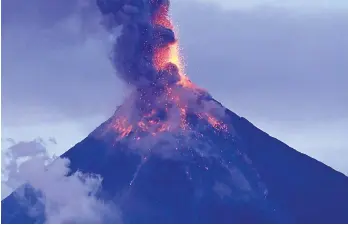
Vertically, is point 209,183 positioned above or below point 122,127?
below

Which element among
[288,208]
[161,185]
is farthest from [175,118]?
[288,208]

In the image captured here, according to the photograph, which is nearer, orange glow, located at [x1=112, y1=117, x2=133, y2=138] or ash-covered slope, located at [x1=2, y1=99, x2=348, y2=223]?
orange glow, located at [x1=112, y1=117, x2=133, y2=138]

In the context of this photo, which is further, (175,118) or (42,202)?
(42,202)

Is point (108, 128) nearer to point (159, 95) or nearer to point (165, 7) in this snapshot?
point (159, 95)

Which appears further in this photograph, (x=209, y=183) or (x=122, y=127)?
(x=122, y=127)
